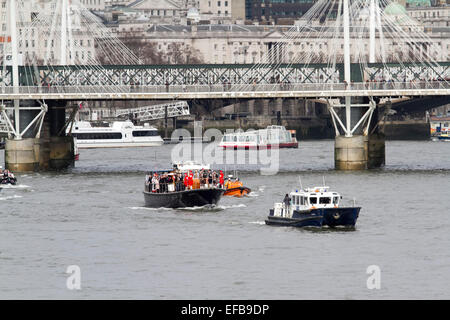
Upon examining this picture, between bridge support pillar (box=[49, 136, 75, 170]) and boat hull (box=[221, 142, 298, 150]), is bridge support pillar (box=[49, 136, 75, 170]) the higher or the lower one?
the higher one

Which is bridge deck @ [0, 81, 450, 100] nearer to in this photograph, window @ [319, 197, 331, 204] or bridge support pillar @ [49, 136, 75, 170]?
bridge support pillar @ [49, 136, 75, 170]

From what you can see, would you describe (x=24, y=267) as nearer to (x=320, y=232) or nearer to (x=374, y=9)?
(x=320, y=232)

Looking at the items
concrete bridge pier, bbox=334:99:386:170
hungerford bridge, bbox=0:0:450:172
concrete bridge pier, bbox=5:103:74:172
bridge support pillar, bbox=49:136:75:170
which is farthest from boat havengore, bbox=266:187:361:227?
bridge support pillar, bbox=49:136:75:170

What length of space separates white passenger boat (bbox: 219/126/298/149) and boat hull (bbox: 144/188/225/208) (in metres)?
88.8

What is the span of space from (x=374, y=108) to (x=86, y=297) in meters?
65.5

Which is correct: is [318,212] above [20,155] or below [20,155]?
below

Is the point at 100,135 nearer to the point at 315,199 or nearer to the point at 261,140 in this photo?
the point at 261,140

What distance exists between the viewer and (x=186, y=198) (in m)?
96.2

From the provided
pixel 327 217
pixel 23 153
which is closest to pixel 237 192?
pixel 327 217

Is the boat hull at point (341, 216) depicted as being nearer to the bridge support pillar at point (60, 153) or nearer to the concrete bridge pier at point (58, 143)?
the concrete bridge pier at point (58, 143)

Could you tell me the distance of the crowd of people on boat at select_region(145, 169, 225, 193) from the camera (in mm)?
96812

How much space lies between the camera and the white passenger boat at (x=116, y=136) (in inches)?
7682

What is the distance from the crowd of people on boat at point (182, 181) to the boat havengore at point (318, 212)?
1138 centimetres

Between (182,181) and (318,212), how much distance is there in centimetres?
1437
